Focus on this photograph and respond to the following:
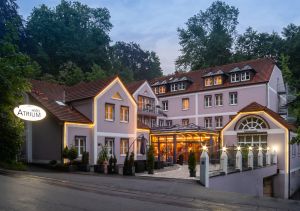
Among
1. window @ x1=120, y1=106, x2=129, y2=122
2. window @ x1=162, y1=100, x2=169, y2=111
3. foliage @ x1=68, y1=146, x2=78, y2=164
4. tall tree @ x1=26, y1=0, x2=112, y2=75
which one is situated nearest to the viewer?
foliage @ x1=68, y1=146, x2=78, y2=164

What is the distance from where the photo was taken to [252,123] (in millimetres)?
34281

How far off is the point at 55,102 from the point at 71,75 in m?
23.5

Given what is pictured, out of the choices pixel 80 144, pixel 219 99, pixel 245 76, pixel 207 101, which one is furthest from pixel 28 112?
pixel 245 76

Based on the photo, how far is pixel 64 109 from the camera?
29375mm

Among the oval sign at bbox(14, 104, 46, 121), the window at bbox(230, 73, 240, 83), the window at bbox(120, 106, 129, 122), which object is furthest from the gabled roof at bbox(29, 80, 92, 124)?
the window at bbox(230, 73, 240, 83)

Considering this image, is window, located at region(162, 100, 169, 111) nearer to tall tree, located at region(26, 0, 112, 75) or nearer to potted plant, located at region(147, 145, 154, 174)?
tall tree, located at region(26, 0, 112, 75)

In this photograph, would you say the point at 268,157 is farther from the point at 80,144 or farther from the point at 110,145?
the point at 80,144

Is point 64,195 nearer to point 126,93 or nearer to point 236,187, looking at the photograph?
point 236,187

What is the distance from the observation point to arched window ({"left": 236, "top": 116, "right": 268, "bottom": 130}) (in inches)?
1334

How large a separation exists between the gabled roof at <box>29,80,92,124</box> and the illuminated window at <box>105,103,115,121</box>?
197cm

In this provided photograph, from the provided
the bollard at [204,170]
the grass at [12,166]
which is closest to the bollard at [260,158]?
the bollard at [204,170]

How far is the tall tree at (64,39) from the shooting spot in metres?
61.7

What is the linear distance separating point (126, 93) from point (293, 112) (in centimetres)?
2407

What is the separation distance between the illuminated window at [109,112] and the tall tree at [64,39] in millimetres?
31039
